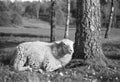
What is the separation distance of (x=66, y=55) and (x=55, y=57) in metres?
0.39

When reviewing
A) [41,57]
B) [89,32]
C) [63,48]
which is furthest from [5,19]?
[89,32]

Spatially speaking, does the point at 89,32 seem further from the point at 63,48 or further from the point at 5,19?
the point at 5,19

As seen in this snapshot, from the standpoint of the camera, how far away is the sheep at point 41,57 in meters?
6.50

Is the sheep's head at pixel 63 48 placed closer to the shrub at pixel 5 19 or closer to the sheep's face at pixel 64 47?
the sheep's face at pixel 64 47

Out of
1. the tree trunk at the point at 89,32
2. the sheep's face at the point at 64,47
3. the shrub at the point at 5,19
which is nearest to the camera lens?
the tree trunk at the point at 89,32

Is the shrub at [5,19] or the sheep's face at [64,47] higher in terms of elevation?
the sheep's face at [64,47]

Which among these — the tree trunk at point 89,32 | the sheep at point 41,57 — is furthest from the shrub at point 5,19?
the tree trunk at point 89,32

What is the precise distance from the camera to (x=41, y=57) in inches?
259

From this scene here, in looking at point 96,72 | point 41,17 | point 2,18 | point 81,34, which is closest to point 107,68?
point 96,72

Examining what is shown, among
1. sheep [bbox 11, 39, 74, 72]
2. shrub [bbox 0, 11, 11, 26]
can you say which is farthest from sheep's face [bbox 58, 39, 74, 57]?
shrub [bbox 0, 11, 11, 26]

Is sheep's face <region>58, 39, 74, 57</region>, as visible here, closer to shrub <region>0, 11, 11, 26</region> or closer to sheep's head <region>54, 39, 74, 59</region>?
sheep's head <region>54, 39, 74, 59</region>

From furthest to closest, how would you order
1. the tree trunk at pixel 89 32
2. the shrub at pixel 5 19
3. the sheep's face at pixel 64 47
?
the shrub at pixel 5 19, the sheep's face at pixel 64 47, the tree trunk at pixel 89 32

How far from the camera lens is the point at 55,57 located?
22.7 ft

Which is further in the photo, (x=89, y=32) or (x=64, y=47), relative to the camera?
(x=64, y=47)
